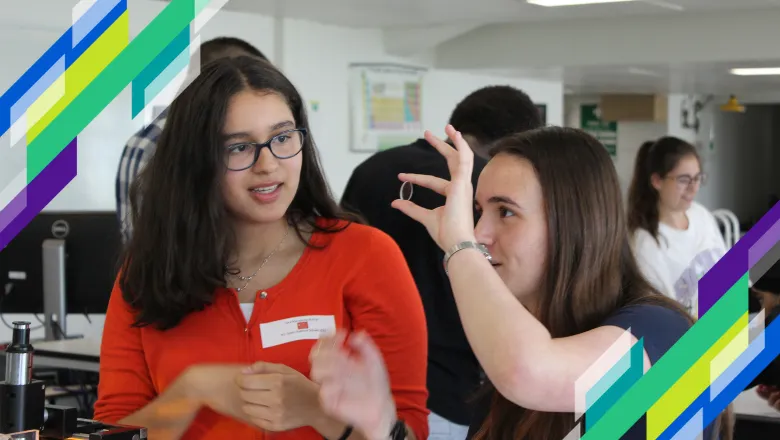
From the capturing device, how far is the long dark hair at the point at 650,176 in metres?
4.49

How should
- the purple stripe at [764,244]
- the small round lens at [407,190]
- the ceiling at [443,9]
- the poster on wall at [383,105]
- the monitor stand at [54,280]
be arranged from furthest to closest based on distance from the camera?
the poster on wall at [383,105]
the ceiling at [443,9]
the monitor stand at [54,280]
the purple stripe at [764,244]
the small round lens at [407,190]

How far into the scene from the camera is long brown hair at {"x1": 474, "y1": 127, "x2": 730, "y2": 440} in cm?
150

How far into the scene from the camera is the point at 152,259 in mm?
1823

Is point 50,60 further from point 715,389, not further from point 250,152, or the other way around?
point 715,389

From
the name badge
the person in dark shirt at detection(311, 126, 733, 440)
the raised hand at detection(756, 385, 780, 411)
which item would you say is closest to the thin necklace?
the name badge

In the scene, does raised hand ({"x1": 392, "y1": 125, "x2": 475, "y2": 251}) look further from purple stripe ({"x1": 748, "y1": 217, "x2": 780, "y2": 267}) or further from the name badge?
purple stripe ({"x1": 748, "y1": 217, "x2": 780, "y2": 267})

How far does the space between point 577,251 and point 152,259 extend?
0.79 m

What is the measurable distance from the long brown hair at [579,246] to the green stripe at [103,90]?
3.61 m

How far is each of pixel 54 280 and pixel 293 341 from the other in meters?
2.34

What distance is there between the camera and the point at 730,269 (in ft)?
6.40

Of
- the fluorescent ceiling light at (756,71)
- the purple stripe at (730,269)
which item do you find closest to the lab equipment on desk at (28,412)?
the purple stripe at (730,269)

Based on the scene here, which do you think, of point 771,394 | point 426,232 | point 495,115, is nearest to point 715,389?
point 771,394

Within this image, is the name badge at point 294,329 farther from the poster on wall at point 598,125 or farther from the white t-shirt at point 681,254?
the poster on wall at point 598,125

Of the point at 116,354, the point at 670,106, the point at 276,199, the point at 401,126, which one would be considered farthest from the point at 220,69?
the point at 670,106
